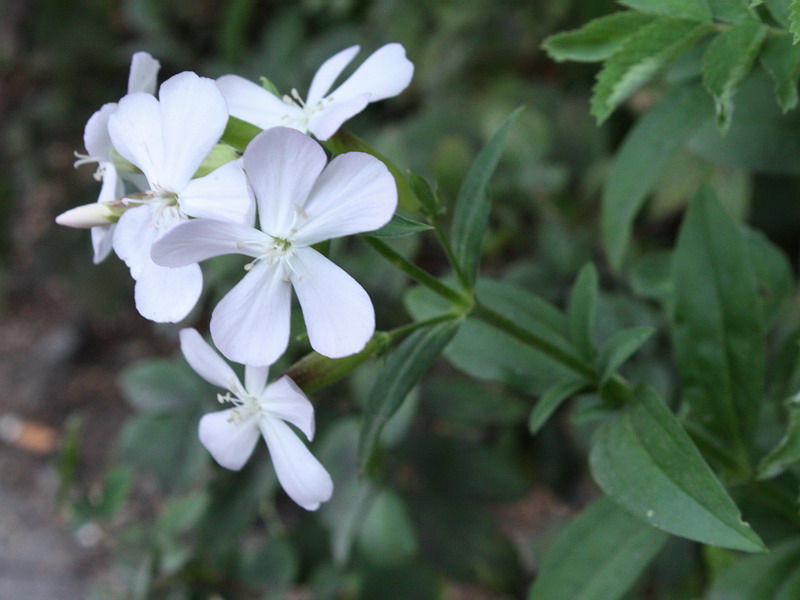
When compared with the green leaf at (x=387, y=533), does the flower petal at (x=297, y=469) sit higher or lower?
higher

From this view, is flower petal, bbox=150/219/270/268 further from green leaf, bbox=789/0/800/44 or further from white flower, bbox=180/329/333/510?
green leaf, bbox=789/0/800/44

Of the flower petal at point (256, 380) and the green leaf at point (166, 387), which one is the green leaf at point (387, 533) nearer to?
the green leaf at point (166, 387)

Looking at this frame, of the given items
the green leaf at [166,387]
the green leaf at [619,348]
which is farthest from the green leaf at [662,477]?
the green leaf at [166,387]

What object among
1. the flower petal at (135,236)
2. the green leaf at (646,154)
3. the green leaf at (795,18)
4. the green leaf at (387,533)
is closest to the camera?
the green leaf at (795,18)

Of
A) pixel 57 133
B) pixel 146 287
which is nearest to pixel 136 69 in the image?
pixel 146 287

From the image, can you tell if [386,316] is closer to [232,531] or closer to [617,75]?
[232,531]

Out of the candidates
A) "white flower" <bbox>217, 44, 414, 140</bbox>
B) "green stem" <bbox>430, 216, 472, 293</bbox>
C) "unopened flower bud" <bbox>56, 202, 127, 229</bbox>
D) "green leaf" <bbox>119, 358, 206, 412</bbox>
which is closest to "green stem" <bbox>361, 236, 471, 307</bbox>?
"green stem" <bbox>430, 216, 472, 293</bbox>

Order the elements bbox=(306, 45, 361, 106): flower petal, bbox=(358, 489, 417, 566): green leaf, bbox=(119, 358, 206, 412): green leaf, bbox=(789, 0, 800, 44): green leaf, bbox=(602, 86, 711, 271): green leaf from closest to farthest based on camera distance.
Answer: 1. bbox=(789, 0, 800, 44): green leaf
2. bbox=(306, 45, 361, 106): flower petal
3. bbox=(602, 86, 711, 271): green leaf
4. bbox=(358, 489, 417, 566): green leaf
5. bbox=(119, 358, 206, 412): green leaf
